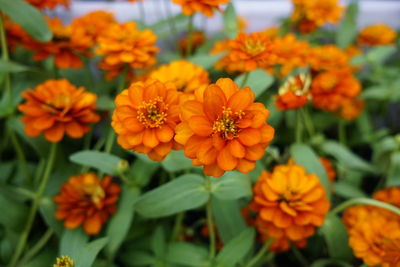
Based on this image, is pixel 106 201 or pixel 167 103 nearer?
pixel 167 103

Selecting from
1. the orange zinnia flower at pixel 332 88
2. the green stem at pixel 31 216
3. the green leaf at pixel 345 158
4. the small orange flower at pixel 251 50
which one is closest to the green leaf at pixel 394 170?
the green leaf at pixel 345 158

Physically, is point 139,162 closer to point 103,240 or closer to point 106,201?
point 106,201

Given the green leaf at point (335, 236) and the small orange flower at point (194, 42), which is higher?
the small orange flower at point (194, 42)

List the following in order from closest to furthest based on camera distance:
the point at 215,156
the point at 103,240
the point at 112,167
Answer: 1. the point at 215,156
2. the point at 103,240
3. the point at 112,167

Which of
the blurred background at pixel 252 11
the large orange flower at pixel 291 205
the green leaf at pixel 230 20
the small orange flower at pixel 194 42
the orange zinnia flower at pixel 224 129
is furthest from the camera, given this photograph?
the blurred background at pixel 252 11

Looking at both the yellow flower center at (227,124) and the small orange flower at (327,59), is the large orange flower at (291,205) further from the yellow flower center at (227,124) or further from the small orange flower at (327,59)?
the small orange flower at (327,59)

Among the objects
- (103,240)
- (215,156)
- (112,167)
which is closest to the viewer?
(215,156)

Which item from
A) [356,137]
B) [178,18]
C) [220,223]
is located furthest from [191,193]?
[356,137]
